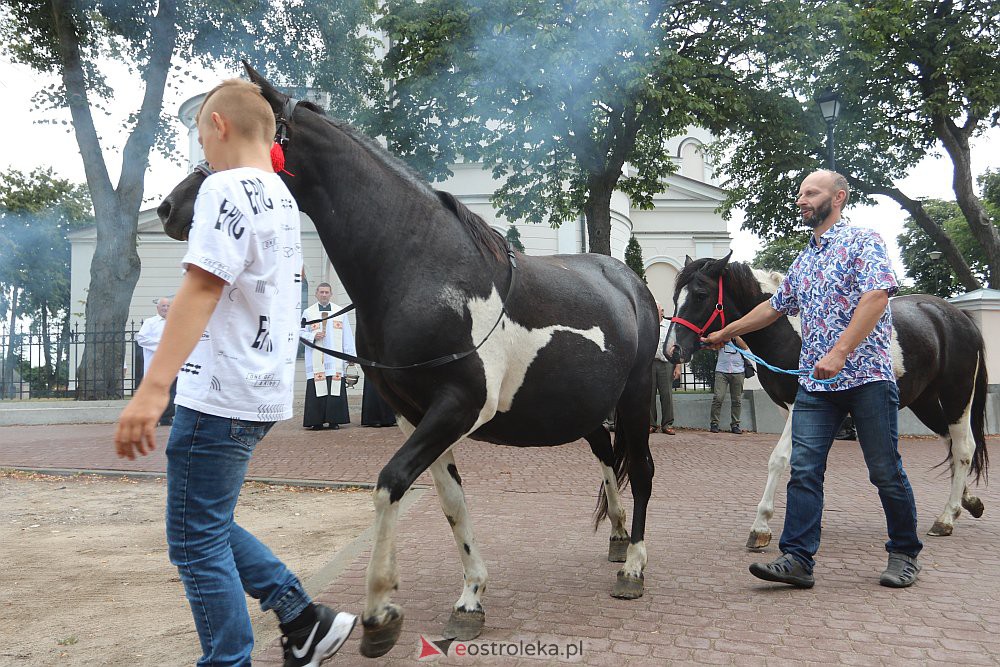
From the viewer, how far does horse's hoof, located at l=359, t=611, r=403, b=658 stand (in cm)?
287

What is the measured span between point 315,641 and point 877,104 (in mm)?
19642

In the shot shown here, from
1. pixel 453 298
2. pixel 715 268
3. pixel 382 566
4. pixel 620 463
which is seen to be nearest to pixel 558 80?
pixel 715 268

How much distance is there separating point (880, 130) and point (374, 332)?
1872 centimetres

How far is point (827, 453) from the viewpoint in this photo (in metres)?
4.11

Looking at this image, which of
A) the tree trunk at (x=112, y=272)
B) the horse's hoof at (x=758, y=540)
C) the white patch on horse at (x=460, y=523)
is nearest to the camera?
the white patch on horse at (x=460, y=523)

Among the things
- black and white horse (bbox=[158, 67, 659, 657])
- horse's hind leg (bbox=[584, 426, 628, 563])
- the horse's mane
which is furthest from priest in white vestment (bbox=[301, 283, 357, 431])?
the horse's mane

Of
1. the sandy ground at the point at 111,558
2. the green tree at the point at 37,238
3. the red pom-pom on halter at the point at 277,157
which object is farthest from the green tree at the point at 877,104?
the green tree at the point at 37,238

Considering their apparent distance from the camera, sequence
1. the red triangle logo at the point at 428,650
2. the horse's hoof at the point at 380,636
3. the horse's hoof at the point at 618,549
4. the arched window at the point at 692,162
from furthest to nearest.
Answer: the arched window at the point at 692,162 < the horse's hoof at the point at 618,549 < the red triangle logo at the point at 428,650 < the horse's hoof at the point at 380,636

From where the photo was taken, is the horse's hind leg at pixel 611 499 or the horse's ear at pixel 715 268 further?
the horse's ear at pixel 715 268

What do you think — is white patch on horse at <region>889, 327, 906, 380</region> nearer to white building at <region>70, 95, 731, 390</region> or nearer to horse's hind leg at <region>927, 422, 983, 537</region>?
horse's hind leg at <region>927, 422, 983, 537</region>

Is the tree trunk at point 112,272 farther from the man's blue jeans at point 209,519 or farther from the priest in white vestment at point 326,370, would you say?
the man's blue jeans at point 209,519

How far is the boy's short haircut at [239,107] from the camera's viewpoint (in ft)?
8.08

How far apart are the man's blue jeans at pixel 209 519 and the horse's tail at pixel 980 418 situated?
5988 millimetres

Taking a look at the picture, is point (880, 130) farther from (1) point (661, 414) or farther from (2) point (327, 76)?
(2) point (327, 76)
